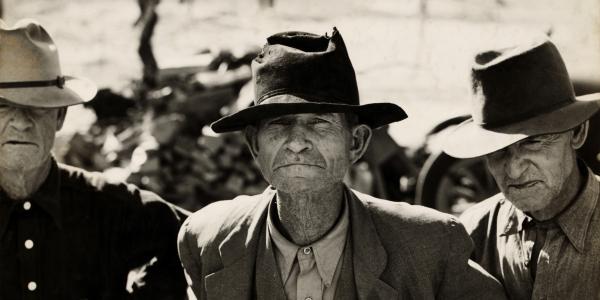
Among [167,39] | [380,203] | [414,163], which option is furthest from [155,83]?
[380,203]

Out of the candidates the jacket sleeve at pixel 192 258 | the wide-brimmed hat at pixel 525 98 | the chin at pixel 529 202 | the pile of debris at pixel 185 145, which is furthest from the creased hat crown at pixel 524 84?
the pile of debris at pixel 185 145

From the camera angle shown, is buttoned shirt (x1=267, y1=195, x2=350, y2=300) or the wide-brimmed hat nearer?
buttoned shirt (x1=267, y1=195, x2=350, y2=300)

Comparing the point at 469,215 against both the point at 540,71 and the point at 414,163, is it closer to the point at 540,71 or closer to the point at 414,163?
the point at 540,71

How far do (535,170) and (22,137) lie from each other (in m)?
2.29

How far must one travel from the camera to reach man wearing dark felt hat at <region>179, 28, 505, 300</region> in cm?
353

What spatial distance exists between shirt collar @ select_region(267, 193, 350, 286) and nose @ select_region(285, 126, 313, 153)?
39cm

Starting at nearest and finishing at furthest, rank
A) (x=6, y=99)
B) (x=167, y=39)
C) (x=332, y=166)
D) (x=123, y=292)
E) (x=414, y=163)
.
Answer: (x=332, y=166) → (x=6, y=99) → (x=123, y=292) → (x=414, y=163) → (x=167, y=39)

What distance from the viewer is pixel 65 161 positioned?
9.72m

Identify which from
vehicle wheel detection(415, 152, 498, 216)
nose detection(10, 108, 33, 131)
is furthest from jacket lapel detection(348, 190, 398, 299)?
vehicle wheel detection(415, 152, 498, 216)

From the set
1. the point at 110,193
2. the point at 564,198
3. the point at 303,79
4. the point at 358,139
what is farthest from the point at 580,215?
the point at 110,193

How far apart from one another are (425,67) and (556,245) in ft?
26.2

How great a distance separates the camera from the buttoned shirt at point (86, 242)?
429 cm

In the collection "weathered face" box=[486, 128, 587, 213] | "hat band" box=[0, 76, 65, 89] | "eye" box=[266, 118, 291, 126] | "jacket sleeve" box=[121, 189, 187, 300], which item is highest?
"eye" box=[266, 118, 291, 126]

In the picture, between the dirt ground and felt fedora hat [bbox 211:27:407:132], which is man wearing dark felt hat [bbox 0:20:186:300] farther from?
the dirt ground
